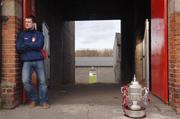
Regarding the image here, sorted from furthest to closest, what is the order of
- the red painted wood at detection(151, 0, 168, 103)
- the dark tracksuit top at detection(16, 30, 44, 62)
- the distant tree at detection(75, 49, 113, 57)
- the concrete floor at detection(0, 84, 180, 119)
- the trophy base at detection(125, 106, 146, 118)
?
the distant tree at detection(75, 49, 113, 57) < the red painted wood at detection(151, 0, 168, 103) < the dark tracksuit top at detection(16, 30, 44, 62) < the concrete floor at detection(0, 84, 180, 119) < the trophy base at detection(125, 106, 146, 118)

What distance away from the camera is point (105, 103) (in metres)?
8.03

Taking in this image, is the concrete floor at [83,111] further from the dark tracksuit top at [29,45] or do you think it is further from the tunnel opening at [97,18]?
the tunnel opening at [97,18]

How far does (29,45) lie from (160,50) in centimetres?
276

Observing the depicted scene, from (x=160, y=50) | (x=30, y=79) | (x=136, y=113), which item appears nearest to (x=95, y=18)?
(x=160, y=50)

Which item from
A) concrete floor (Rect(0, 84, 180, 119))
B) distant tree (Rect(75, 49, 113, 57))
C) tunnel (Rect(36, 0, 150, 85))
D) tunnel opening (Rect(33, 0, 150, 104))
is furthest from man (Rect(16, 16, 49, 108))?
distant tree (Rect(75, 49, 113, 57))

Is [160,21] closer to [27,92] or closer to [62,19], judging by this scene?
[27,92]

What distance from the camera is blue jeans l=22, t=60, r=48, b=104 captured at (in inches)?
289

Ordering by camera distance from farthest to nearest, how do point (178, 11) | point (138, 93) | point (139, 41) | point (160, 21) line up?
point (139, 41) → point (160, 21) → point (178, 11) → point (138, 93)

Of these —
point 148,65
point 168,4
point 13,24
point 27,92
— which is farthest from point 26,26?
point 148,65

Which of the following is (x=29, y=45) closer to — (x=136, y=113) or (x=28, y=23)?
(x=28, y=23)

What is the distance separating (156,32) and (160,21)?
0.56m

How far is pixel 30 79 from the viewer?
7395 millimetres

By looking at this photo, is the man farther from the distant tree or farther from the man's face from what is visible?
the distant tree

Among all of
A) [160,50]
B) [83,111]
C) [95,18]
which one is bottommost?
[83,111]
